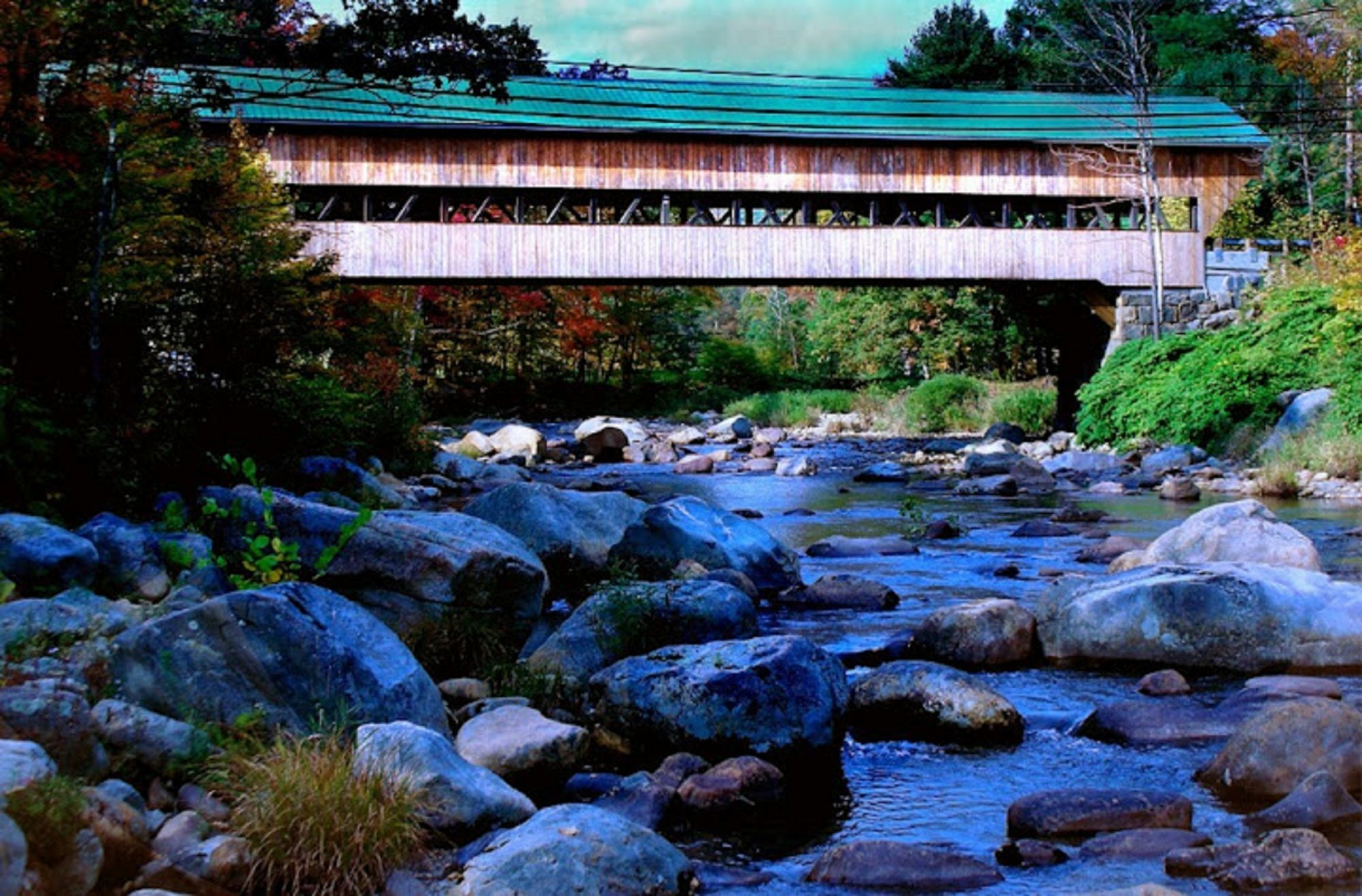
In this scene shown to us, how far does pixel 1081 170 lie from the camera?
23844 millimetres

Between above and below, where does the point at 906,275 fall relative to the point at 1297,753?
above

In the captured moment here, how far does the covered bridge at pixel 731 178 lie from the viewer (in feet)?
70.4

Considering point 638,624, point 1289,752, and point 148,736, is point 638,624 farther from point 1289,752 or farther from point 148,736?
point 1289,752

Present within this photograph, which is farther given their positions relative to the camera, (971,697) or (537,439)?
(537,439)

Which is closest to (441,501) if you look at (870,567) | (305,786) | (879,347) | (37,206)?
(870,567)

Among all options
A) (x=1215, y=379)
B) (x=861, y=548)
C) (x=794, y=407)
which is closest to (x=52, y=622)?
(x=861, y=548)

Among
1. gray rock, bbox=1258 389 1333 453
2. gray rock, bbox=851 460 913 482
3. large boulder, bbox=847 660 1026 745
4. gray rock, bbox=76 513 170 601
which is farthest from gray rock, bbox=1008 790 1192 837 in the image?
gray rock, bbox=851 460 913 482

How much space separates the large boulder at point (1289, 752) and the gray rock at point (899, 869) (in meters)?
1.23

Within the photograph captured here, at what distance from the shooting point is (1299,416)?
16.9 meters

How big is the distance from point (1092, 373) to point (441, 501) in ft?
48.4

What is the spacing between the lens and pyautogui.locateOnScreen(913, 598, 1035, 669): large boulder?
6891 mm

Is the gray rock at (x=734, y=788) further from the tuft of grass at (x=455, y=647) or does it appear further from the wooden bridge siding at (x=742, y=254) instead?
the wooden bridge siding at (x=742, y=254)

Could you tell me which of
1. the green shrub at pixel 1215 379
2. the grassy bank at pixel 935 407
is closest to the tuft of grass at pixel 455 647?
the green shrub at pixel 1215 379

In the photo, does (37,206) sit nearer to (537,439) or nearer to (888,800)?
(888,800)
